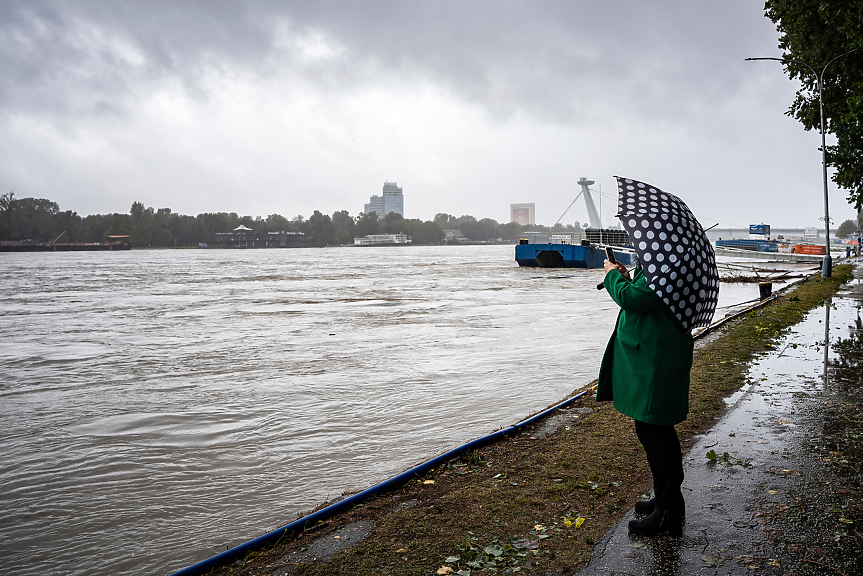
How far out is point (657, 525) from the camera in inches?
141

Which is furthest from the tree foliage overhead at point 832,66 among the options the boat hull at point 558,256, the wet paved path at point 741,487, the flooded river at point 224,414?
the boat hull at point 558,256

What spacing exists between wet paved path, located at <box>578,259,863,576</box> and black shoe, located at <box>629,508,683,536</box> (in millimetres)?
49

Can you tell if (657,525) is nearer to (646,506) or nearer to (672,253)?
(646,506)

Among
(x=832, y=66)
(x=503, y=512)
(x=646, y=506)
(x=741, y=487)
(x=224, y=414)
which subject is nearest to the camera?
(x=646, y=506)

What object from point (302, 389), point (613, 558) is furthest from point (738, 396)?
point (302, 389)

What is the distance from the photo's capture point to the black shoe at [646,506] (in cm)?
381

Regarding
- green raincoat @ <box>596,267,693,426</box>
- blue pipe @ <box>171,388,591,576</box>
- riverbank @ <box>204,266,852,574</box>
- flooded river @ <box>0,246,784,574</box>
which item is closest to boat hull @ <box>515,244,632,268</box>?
flooded river @ <box>0,246,784,574</box>

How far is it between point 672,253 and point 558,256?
5558cm

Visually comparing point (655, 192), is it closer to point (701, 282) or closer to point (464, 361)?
point (701, 282)

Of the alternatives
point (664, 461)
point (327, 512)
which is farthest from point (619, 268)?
point (327, 512)

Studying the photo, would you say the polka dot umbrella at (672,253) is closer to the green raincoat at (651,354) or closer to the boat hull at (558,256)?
the green raincoat at (651,354)

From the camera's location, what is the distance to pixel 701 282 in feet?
11.4

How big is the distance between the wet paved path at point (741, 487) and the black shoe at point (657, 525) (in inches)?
1.9

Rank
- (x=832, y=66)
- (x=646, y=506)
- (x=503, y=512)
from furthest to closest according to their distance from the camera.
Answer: (x=832, y=66) → (x=503, y=512) → (x=646, y=506)
